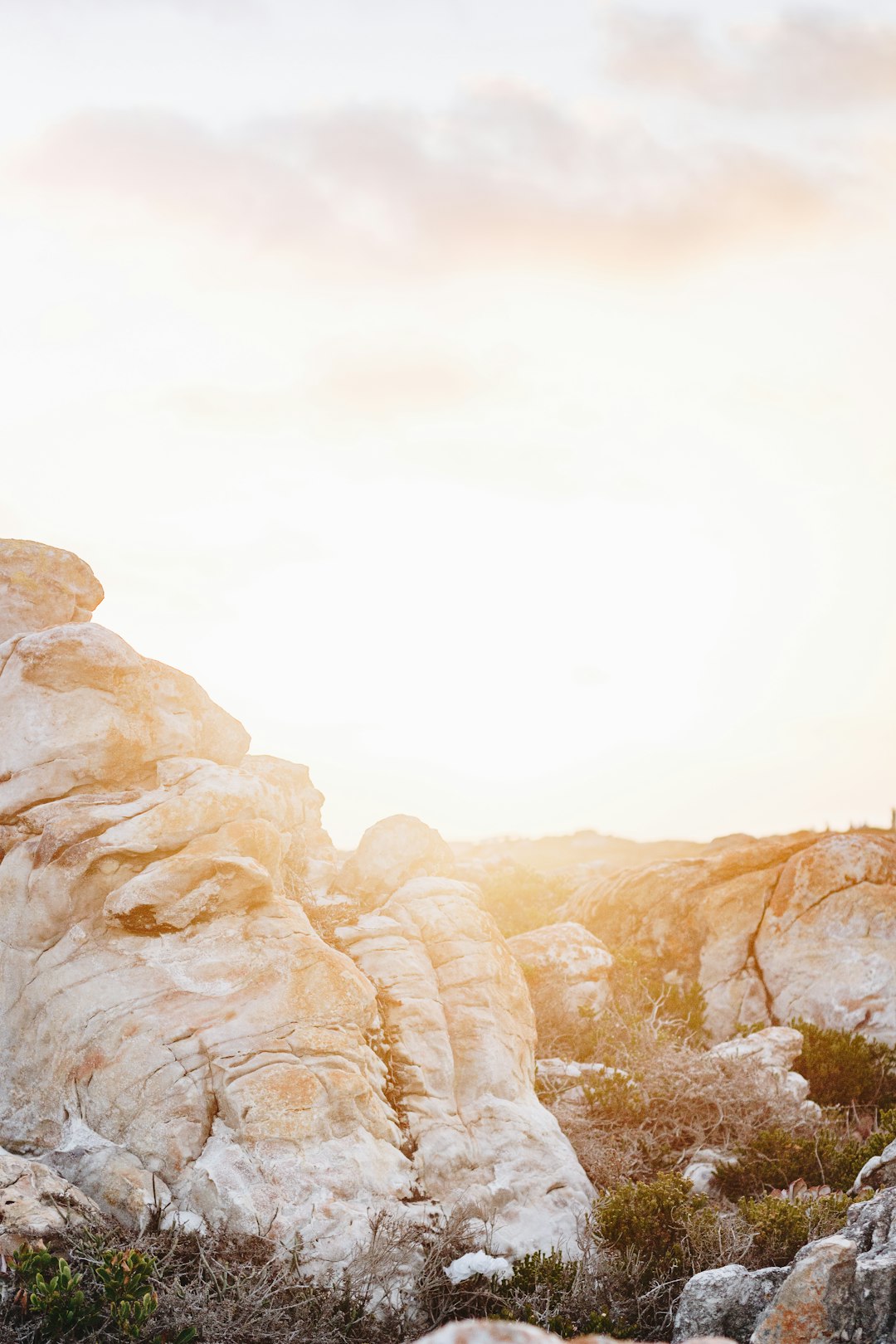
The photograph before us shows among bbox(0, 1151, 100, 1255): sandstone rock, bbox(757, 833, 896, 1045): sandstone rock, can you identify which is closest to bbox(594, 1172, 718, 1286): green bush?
bbox(0, 1151, 100, 1255): sandstone rock

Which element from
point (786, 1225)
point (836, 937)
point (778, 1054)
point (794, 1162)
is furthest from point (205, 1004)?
point (836, 937)

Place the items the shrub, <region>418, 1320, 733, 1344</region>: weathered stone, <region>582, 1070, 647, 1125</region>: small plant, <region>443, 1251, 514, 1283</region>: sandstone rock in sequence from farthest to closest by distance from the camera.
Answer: <region>582, 1070, 647, 1125</region>: small plant
<region>443, 1251, 514, 1283</region>: sandstone rock
the shrub
<region>418, 1320, 733, 1344</region>: weathered stone

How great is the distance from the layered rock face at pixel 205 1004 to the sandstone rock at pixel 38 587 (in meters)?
0.06

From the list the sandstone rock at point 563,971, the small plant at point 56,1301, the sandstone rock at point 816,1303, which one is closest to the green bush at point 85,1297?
the small plant at point 56,1301

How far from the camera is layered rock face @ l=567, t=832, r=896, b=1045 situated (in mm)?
21188

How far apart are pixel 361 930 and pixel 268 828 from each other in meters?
2.33

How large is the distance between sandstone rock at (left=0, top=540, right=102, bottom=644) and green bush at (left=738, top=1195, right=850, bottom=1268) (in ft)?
42.0

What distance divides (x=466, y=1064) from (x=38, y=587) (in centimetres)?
976

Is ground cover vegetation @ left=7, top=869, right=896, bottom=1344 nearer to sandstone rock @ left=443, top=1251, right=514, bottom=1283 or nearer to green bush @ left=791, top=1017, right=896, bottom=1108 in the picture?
sandstone rock @ left=443, top=1251, right=514, bottom=1283

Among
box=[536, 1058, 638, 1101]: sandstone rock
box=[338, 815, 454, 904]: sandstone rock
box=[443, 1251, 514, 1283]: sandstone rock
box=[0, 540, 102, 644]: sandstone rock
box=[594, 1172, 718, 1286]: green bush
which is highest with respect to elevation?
box=[0, 540, 102, 644]: sandstone rock

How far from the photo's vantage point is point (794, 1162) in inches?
563

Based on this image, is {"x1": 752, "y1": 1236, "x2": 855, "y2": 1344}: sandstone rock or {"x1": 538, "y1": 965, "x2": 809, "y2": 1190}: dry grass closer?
{"x1": 752, "y1": 1236, "x2": 855, "y2": 1344}: sandstone rock

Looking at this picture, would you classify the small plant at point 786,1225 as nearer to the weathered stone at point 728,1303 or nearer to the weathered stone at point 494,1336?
the weathered stone at point 728,1303

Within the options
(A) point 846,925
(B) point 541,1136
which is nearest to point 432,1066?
(B) point 541,1136
